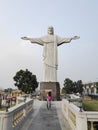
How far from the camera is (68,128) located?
848 cm

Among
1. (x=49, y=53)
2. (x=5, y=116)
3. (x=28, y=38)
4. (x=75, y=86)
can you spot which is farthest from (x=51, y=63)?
(x=75, y=86)

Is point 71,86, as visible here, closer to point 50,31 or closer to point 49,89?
point 50,31

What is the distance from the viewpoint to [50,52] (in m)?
23.9

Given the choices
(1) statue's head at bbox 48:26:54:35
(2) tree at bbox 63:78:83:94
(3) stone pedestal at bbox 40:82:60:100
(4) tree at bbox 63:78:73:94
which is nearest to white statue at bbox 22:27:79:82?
(1) statue's head at bbox 48:26:54:35

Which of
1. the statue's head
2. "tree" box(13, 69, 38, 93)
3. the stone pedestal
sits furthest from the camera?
A: "tree" box(13, 69, 38, 93)

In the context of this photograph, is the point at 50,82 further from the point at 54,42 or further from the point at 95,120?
the point at 95,120

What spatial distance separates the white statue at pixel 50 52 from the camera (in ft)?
77.1

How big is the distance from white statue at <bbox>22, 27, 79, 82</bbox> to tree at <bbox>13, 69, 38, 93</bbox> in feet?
71.4

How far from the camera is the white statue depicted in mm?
23500

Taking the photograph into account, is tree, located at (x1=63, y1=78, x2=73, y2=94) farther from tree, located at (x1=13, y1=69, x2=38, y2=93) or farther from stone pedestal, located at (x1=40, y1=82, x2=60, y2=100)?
stone pedestal, located at (x1=40, y1=82, x2=60, y2=100)

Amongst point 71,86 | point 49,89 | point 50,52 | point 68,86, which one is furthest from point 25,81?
point 49,89

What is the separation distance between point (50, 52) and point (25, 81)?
75.0 feet

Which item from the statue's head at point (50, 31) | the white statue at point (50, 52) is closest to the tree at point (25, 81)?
the white statue at point (50, 52)

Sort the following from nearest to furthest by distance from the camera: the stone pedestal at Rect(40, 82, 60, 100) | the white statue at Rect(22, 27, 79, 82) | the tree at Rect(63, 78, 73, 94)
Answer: the stone pedestal at Rect(40, 82, 60, 100) → the white statue at Rect(22, 27, 79, 82) → the tree at Rect(63, 78, 73, 94)
